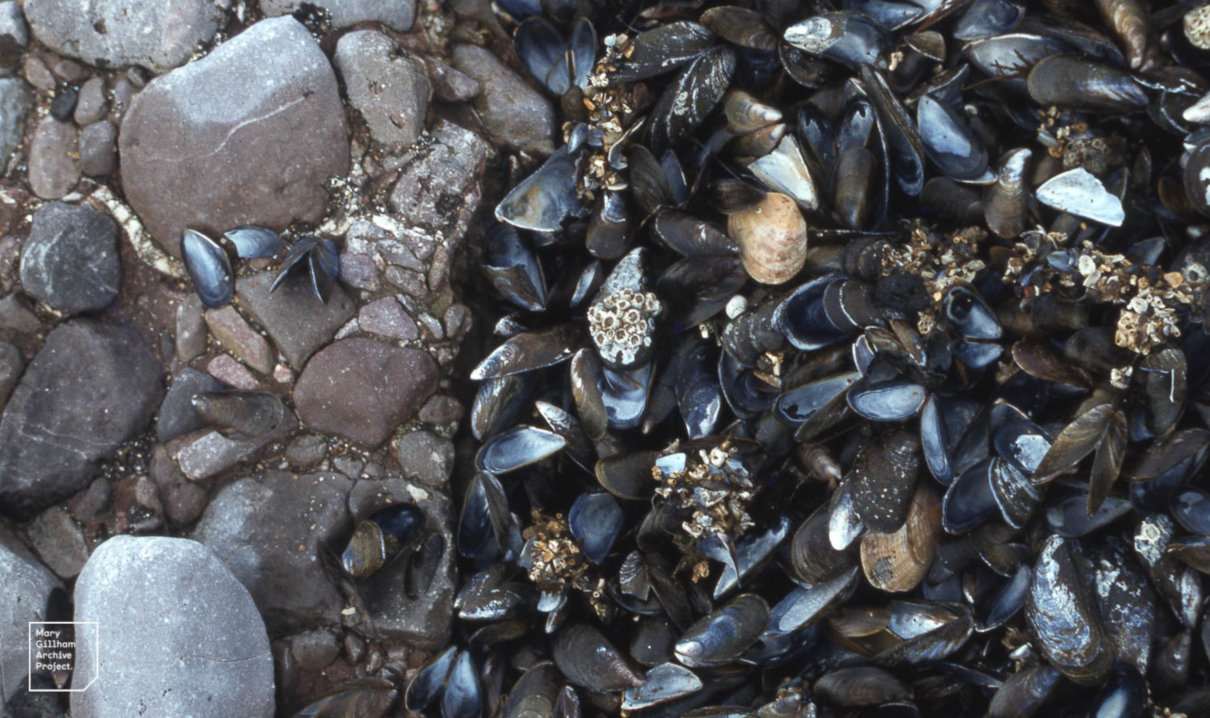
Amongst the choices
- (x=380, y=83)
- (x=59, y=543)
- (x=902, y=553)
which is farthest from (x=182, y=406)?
(x=902, y=553)

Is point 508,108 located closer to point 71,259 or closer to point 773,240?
point 773,240

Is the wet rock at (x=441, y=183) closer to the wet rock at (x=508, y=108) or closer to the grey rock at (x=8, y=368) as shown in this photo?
the wet rock at (x=508, y=108)

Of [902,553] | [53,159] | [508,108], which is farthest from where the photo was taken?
[508,108]

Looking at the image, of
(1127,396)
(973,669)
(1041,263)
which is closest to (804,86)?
(1041,263)

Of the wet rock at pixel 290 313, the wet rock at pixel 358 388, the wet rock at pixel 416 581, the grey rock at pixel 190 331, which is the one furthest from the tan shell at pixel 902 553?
the grey rock at pixel 190 331

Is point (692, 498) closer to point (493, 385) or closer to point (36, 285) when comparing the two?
point (493, 385)

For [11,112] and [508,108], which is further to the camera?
[508,108]
